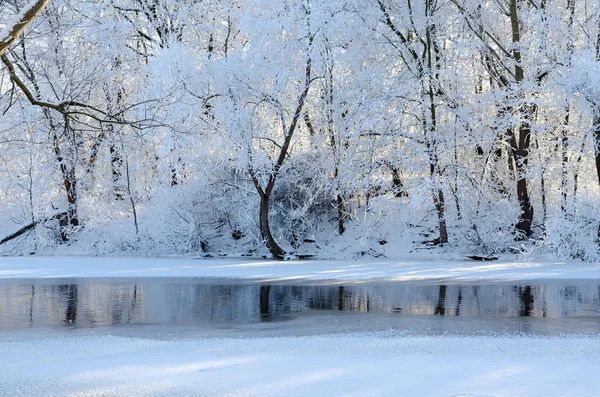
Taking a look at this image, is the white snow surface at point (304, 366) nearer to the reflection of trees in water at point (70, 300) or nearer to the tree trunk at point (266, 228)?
the reflection of trees in water at point (70, 300)

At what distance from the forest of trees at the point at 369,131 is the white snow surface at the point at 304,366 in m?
12.4

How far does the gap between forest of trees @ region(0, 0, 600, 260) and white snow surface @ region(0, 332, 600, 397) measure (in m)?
12.4

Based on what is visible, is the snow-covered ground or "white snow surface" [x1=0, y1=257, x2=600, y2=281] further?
"white snow surface" [x1=0, y1=257, x2=600, y2=281]

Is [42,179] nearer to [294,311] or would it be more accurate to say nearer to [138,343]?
[294,311]

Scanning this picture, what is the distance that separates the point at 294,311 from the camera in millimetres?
12289

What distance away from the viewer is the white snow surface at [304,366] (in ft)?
23.2

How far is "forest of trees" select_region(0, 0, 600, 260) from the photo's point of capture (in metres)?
22.2

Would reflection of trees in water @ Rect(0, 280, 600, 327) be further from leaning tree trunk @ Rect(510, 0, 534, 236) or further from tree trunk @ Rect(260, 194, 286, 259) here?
leaning tree trunk @ Rect(510, 0, 534, 236)

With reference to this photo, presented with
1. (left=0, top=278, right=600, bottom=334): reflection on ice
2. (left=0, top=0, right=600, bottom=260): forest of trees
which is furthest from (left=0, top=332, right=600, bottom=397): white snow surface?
(left=0, top=0, right=600, bottom=260): forest of trees

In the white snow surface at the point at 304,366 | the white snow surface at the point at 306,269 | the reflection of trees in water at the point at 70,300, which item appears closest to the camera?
the white snow surface at the point at 304,366

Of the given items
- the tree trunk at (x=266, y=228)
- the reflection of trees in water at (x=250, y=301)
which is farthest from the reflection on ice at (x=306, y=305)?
the tree trunk at (x=266, y=228)

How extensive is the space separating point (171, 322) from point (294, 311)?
2121 mm

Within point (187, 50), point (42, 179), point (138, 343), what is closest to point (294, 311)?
point (138, 343)

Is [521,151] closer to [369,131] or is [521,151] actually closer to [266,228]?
[369,131]
